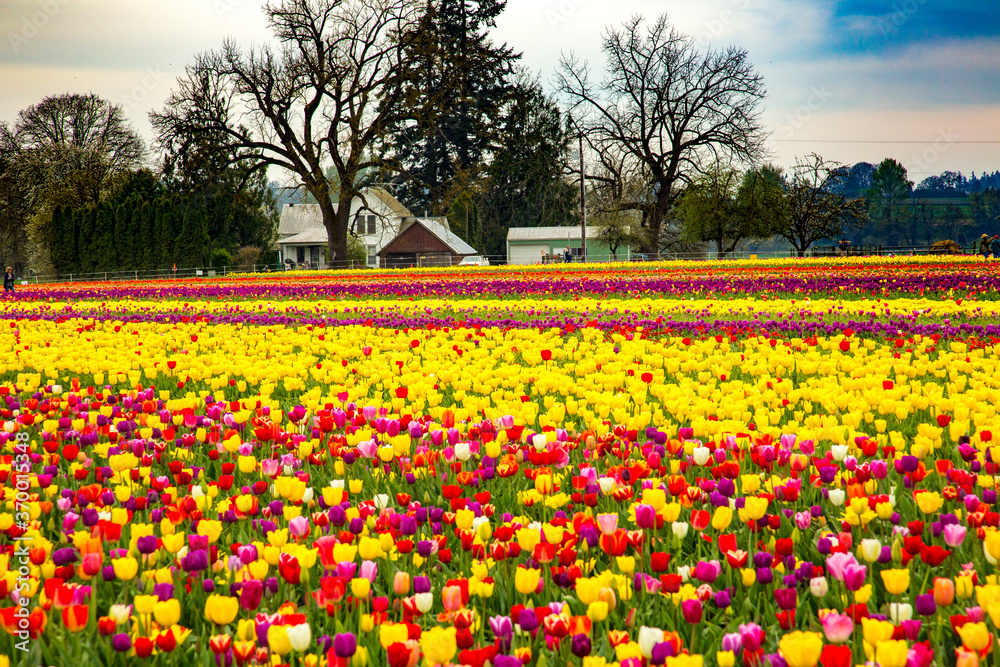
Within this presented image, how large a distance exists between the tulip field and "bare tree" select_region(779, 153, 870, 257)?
45.5 meters

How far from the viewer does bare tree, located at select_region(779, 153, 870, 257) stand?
48594mm

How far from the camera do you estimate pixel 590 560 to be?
6.75 ft

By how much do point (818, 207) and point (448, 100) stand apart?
2556 cm

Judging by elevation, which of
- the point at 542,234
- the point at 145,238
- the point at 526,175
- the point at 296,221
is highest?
the point at 526,175

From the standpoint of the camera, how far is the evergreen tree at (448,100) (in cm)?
3466

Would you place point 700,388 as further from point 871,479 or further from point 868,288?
point 868,288

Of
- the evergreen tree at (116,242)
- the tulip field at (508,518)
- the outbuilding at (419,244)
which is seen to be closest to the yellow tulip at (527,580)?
the tulip field at (508,518)

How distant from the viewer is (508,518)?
2.53 m

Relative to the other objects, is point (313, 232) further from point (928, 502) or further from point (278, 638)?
point (278, 638)

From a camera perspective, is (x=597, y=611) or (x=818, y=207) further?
(x=818, y=207)

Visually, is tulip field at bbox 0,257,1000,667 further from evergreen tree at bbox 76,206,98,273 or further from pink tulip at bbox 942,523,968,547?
Answer: evergreen tree at bbox 76,206,98,273

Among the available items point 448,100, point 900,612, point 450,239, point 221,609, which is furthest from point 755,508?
point 450,239

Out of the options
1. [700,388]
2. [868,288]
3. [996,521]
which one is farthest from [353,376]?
[868,288]

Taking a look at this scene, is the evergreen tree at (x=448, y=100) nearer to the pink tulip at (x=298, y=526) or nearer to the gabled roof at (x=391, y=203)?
the gabled roof at (x=391, y=203)
